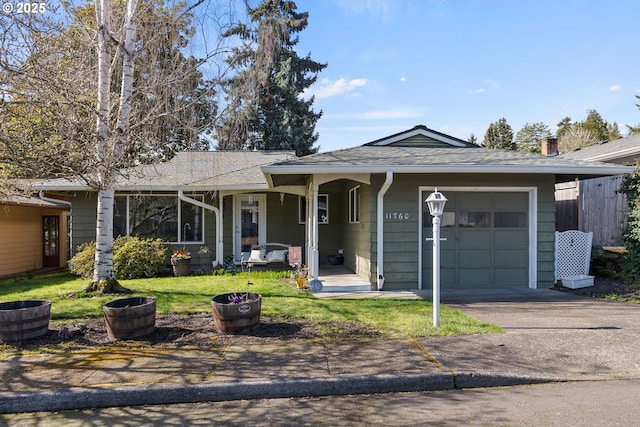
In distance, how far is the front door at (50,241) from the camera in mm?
15508

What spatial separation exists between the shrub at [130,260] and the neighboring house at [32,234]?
7.70ft

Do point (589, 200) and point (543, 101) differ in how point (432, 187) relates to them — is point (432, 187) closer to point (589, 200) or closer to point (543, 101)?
point (589, 200)

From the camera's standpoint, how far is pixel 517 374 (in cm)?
424

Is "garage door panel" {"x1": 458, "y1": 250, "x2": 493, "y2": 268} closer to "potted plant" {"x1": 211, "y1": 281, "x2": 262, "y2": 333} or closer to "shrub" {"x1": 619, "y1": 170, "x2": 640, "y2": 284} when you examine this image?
"shrub" {"x1": 619, "y1": 170, "x2": 640, "y2": 284}

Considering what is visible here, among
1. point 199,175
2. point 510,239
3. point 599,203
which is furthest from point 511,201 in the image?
point 199,175

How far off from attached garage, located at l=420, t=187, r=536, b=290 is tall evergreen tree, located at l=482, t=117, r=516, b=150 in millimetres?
39723

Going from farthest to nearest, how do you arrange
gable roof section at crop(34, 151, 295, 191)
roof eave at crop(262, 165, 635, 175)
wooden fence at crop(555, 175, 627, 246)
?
wooden fence at crop(555, 175, 627, 246)
gable roof section at crop(34, 151, 295, 191)
roof eave at crop(262, 165, 635, 175)

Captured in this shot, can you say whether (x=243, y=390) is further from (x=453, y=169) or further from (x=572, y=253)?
(x=572, y=253)

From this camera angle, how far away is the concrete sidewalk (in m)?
3.96

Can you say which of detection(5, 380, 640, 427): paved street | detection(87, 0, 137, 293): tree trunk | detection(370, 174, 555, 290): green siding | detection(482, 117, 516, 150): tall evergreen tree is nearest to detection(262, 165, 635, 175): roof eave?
detection(370, 174, 555, 290): green siding

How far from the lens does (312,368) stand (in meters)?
4.40

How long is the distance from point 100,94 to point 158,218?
5872 millimetres

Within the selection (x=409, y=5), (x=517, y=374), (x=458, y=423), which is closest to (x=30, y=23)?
(x=458, y=423)

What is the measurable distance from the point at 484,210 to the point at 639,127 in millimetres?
27896
